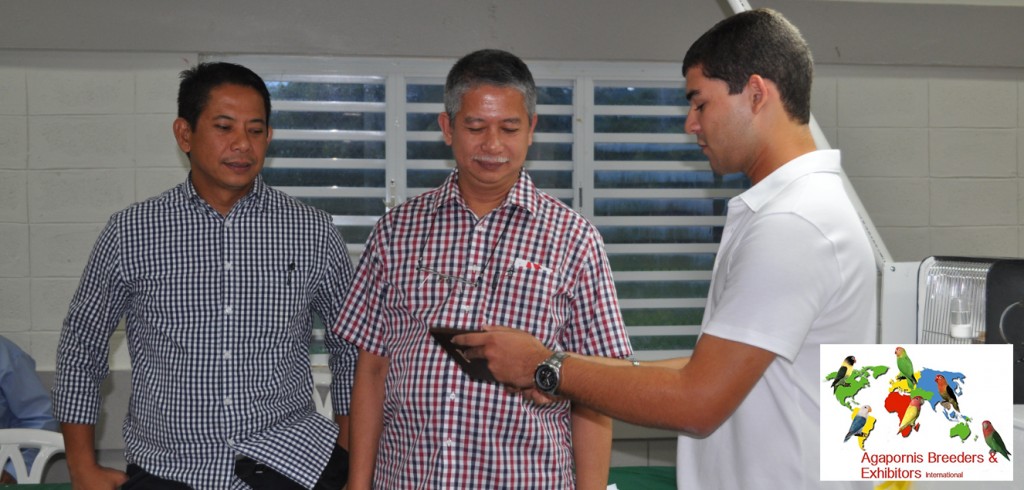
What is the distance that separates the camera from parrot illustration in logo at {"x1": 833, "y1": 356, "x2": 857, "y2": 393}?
56.4 inches

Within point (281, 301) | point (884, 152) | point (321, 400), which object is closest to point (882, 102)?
point (884, 152)

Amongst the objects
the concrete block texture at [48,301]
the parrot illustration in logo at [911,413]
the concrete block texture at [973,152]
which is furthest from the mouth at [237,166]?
the concrete block texture at [973,152]

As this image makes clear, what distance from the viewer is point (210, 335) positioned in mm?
1992

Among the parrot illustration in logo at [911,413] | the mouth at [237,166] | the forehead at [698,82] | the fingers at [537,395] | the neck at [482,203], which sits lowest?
the parrot illustration in logo at [911,413]

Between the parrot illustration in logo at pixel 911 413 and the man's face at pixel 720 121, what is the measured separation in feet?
1.75

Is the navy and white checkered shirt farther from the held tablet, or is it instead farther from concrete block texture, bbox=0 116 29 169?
concrete block texture, bbox=0 116 29 169

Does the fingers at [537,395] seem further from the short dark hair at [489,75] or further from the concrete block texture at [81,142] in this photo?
the concrete block texture at [81,142]

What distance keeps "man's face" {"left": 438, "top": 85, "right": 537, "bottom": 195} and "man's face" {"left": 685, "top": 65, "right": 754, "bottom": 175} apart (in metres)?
0.43

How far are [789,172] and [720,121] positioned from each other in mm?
132

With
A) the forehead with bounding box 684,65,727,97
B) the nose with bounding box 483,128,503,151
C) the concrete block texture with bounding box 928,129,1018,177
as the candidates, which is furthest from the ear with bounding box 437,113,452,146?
the concrete block texture with bounding box 928,129,1018,177

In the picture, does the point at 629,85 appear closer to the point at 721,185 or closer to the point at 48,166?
the point at 721,185

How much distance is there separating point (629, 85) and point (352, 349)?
2.33 metres

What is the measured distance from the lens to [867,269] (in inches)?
52.8

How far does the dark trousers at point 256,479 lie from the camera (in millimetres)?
1951
